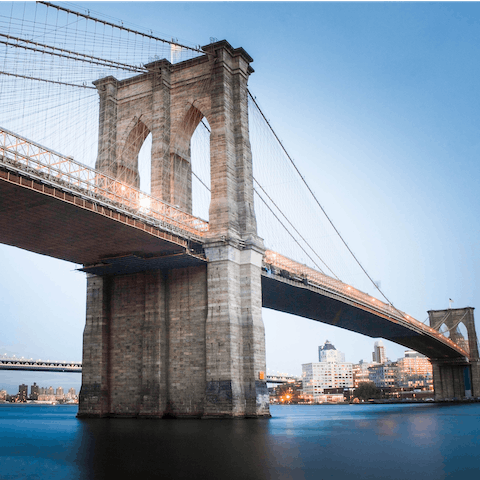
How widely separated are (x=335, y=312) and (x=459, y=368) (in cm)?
4589

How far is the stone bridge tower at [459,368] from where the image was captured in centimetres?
9500

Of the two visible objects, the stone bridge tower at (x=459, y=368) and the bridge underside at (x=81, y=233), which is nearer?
the bridge underside at (x=81, y=233)

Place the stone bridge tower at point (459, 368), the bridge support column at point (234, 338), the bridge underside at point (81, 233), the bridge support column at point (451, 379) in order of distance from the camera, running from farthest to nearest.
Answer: the bridge support column at point (451, 379), the stone bridge tower at point (459, 368), the bridge support column at point (234, 338), the bridge underside at point (81, 233)

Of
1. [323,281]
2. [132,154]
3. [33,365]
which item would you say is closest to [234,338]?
[132,154]

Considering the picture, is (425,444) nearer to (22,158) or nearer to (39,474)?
(39,474)

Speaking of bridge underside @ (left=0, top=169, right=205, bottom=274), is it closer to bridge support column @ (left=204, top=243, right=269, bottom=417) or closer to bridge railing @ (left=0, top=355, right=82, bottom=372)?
bridge support column @ (left=204, top=243, right=269, bottom=417)

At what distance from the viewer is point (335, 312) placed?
2496 inches

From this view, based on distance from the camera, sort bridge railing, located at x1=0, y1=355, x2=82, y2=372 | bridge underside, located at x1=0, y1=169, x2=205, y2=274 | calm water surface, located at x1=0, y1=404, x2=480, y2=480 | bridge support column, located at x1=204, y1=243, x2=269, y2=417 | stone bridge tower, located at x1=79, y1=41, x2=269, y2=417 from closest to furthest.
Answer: calm water surface, located at x1=0, y1=404, x2=480, y2=480 < bridge underside, located at x1=0, y1=169, x2=205, y2=274 < bridge support column, located at x1=204, y1=243, x2=269, y2=417 < stone bridge tower, located at x1=79, y1=41, x2=269, y2=417 < bridge railing, located at x1=0, y1=355, x2=82, y2=372

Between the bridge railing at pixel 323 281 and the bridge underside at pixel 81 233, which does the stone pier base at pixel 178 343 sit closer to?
the bridge underside at pixel 81 233

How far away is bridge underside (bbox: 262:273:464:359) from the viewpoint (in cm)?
4956

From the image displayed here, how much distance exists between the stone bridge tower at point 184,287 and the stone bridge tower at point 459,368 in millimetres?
67904

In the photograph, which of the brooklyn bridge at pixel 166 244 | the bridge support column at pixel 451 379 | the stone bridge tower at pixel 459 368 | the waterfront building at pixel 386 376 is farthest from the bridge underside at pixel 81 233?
the waterfront building at pixel 386 376

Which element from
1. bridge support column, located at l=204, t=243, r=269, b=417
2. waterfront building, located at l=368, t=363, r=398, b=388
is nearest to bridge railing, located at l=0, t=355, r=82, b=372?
bridge support column, located at l=204, t=243, r=269, b=417

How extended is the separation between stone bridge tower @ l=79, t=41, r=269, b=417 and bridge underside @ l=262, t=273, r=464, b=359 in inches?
215
